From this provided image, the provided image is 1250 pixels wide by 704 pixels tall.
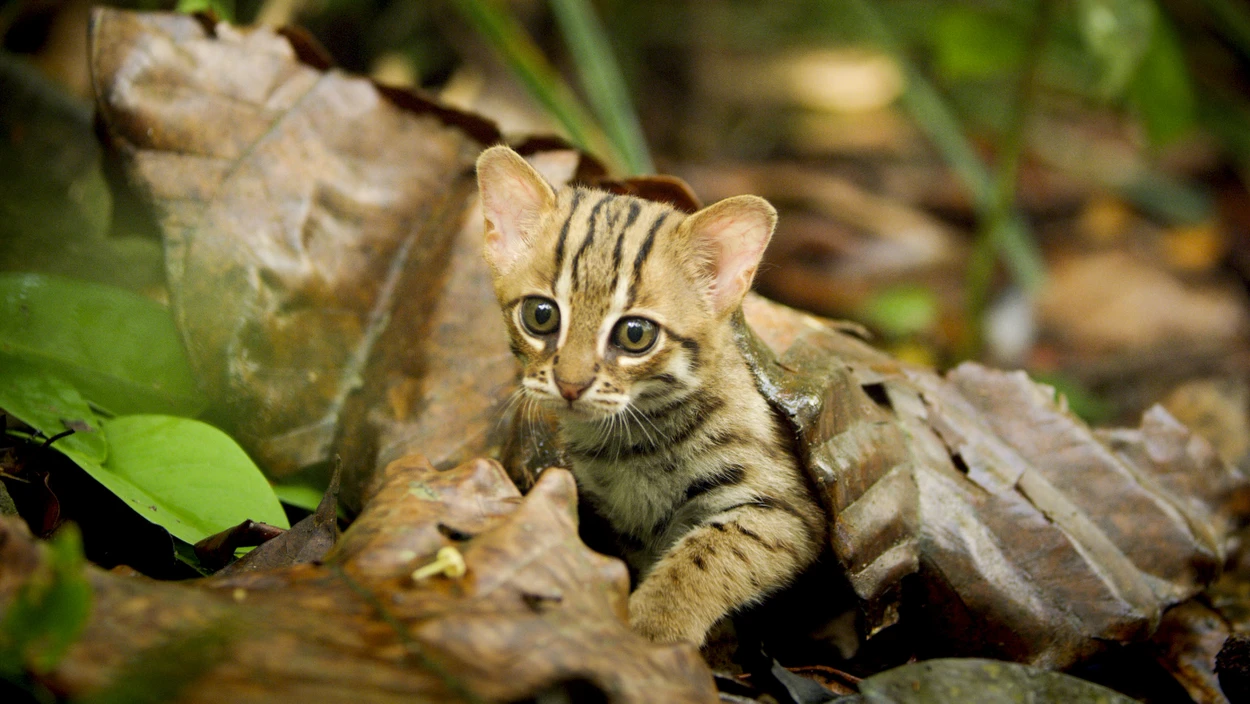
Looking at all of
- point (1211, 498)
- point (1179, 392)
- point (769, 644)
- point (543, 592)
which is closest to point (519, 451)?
point (769, 644)

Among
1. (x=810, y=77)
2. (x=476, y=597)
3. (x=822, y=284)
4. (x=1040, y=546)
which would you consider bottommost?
(x=822, y=284)

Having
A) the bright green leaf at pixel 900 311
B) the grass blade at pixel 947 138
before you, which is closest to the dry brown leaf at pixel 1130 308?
the grass blade at pixel 947 138

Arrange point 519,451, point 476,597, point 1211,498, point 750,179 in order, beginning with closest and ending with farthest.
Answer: point 476,597 < point 519,451 < point 1211,498 < point 750,179

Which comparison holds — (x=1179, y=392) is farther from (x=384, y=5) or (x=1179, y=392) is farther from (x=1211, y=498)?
(x=384, y=5)

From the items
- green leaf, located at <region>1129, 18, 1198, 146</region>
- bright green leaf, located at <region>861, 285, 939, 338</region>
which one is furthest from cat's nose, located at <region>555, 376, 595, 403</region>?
green leaf, located at <region>1129, 18, 1198, 146</region>

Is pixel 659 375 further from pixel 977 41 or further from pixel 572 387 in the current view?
pixel 977 41

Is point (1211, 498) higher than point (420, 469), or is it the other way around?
point (420, 469)

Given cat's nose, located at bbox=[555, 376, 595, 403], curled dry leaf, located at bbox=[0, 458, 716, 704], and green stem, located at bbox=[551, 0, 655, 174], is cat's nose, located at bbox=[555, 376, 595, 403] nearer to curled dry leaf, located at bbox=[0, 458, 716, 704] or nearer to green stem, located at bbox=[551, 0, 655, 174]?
curled dry leaf, located at bbox=[0, 458, 716, 704]

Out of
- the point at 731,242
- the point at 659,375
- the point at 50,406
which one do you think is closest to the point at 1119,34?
the point at 731,242
